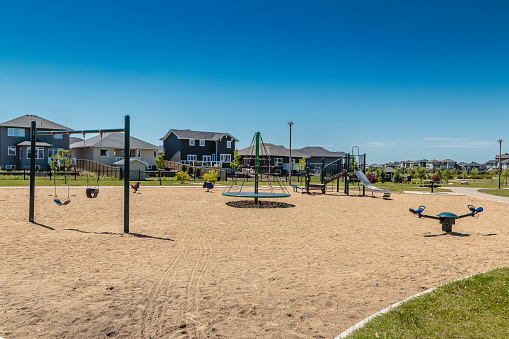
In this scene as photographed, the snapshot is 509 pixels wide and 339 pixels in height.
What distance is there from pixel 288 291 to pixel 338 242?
437 cm

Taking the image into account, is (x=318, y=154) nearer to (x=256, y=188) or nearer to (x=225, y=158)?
(x=225, y=158)

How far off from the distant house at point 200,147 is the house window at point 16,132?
2363 cm

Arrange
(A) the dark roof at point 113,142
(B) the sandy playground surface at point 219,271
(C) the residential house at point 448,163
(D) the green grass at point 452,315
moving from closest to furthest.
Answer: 1. (D) the green grass at point 452,315
2. (B) the sandy playground surface at point 219,271
3. (A) the dark roof at point 113,142
4. (C) the residential house at point 448,163

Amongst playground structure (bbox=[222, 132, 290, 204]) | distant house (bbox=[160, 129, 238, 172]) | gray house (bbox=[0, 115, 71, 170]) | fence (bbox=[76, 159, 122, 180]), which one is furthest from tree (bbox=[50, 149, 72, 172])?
distant house (bbox=[160, 129, 238, 172])

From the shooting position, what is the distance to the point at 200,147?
67312mm

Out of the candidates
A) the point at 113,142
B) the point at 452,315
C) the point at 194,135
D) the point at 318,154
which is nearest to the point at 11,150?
the point at 113,142

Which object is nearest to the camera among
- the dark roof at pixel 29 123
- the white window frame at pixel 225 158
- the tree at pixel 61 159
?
the tree at pixel 61 159

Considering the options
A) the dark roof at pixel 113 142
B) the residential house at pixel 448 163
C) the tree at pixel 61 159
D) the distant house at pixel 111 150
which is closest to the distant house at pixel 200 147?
the distant house at pixel 111 150

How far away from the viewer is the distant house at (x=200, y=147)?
65625 mm

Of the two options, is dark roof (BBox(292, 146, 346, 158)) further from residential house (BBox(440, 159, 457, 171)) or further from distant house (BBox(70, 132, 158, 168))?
residential house (BBox(440, 159, 457, 171))

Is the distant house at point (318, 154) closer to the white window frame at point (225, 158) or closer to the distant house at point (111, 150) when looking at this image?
the white window frame at point (225, 158)

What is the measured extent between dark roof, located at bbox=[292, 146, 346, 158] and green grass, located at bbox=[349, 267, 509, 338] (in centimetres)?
7907

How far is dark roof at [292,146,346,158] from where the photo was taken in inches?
3376

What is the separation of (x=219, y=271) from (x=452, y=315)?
412cm
